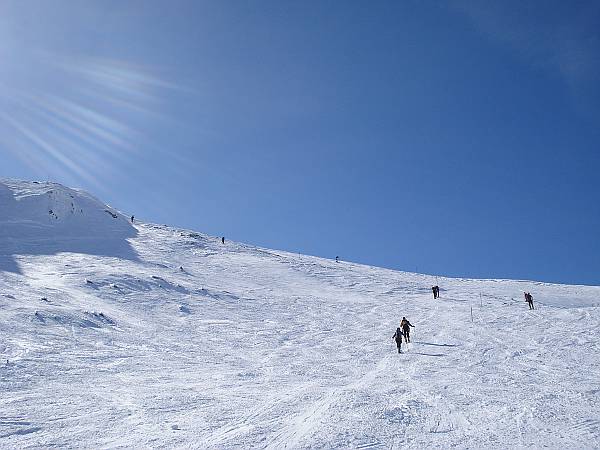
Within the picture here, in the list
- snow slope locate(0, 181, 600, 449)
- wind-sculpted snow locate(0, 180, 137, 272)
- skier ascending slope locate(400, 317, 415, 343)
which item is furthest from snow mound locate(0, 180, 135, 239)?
skier ascending slope locate(400, 317, 415, 343)

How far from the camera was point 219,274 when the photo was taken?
41906mm

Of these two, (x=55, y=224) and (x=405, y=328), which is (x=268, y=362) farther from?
(x=55, y=224)

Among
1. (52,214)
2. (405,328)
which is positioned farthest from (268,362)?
(52,214)

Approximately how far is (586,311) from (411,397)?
21.0 m

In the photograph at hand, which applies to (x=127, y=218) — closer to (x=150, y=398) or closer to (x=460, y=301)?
(x=460, y=301)

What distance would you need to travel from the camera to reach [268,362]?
17828 mm

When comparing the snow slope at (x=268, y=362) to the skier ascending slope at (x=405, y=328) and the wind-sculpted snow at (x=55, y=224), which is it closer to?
the skier ascending slope at (x=405, y=328)

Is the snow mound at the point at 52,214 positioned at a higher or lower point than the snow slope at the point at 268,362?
higher

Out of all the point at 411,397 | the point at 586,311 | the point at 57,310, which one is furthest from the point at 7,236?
the point at 586,311

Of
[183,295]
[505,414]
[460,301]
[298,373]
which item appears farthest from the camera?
[460,301]

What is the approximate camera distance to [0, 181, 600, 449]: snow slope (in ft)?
31.7

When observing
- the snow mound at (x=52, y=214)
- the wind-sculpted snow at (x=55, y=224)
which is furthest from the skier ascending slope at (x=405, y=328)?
the snow mound at (x=52, y=214)

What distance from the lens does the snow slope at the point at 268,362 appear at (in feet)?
31.7

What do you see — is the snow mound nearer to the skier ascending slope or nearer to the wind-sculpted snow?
the wind-sculpted snow
